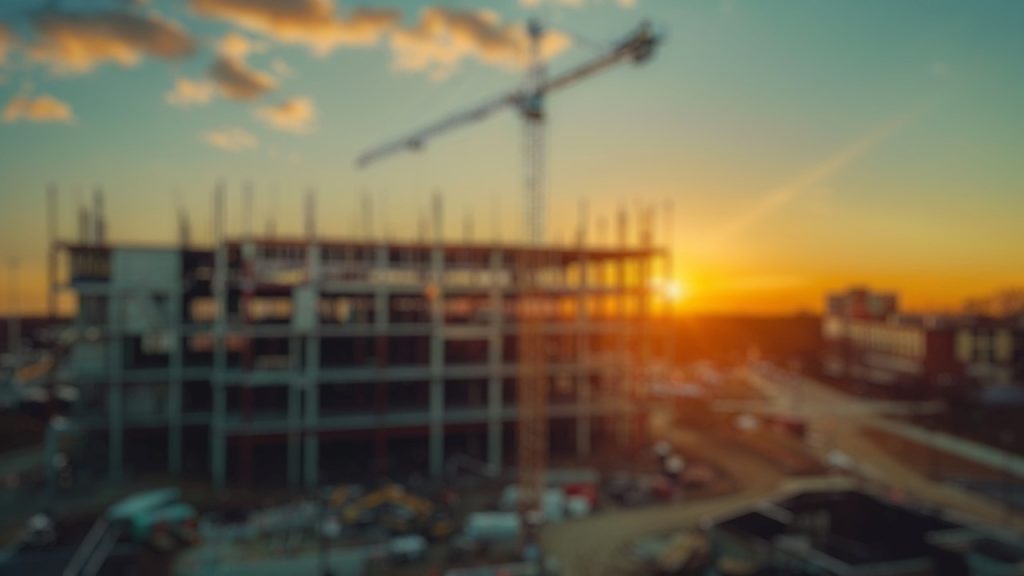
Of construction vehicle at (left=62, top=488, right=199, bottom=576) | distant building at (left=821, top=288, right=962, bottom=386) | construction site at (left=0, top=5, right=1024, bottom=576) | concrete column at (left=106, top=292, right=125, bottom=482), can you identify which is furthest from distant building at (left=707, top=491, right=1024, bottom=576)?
concrete column at (left=106, top=292, right=125, bottom=482)

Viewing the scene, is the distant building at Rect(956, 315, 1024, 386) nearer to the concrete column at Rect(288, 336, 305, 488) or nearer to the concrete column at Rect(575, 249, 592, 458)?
the concrete column at Rect(575, 249, 592, 458)

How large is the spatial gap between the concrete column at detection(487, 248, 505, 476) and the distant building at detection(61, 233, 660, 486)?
0.06 meters

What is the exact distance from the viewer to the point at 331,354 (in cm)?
2412

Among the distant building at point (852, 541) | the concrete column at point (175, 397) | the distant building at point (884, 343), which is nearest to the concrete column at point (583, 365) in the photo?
the distant building at point (852, 541)

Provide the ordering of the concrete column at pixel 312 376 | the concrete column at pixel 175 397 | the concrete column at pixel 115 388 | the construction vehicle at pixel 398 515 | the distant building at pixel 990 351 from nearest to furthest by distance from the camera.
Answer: the construction vehicle at pixel 398 515 < the concrete column at pixel 312 376 < the concrete column at pixel 115 388 < the concrete column at pixel 175 397 < the distant building at pixel 990 351

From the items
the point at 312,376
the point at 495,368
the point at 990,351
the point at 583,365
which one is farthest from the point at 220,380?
the point at 990,351

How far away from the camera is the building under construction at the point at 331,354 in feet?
67.3

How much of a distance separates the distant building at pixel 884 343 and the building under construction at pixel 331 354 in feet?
57.0

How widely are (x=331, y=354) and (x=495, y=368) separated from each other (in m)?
7.23

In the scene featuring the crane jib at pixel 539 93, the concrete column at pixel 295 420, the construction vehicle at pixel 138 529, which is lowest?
the construction vehicle at pixel 138 529

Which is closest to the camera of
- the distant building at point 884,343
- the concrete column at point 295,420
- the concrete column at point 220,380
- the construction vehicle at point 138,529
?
the construction vehicle at point 138,529

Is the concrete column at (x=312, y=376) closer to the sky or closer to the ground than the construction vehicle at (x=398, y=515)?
closer to the sky

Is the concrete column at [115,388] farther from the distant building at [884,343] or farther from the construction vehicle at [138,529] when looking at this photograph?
the distant building at [884,343]

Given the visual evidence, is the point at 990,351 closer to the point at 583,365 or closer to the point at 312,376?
the point at 583,365
